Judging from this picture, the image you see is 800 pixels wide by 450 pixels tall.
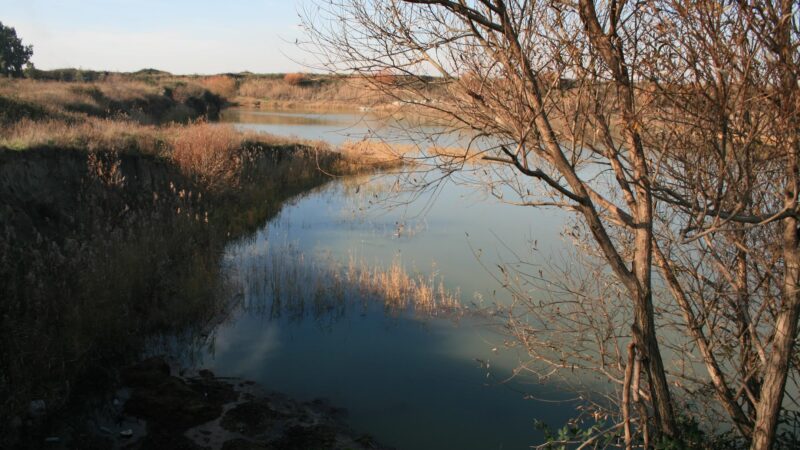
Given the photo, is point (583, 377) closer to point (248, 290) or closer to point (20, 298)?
point (248, 290)

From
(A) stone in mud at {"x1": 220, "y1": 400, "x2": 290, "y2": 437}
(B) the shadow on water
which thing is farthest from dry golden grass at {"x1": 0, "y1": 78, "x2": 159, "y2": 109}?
(A) stone in mud at {"x1": 220, "y1": 400, "x2": 290, "y2": 437}

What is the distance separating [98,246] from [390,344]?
12.0 ft

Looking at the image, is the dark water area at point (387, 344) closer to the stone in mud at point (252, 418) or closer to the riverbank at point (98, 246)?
the stone in mud at point (252, 418)

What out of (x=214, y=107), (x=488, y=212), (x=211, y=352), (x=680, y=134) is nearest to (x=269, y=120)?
(x=214, y=107)

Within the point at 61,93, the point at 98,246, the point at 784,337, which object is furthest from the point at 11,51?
the point at 784,337

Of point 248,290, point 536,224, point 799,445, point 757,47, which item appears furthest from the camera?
point 536,224

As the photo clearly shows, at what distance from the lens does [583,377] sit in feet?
21.0

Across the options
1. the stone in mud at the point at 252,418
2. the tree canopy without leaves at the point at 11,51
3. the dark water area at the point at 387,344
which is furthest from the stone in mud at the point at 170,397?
the tree canopy without leaves at the point at 11,51

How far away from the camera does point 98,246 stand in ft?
24.5

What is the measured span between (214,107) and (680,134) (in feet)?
110

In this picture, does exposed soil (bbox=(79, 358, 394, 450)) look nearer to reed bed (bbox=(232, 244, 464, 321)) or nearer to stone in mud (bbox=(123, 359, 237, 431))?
stone in mud (bbox=(123, 359, 237, 431))

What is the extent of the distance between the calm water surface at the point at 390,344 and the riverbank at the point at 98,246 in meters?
0.70

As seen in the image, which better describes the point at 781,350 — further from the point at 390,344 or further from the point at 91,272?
the point at 91,272

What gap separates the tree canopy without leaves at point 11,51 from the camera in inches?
1119
